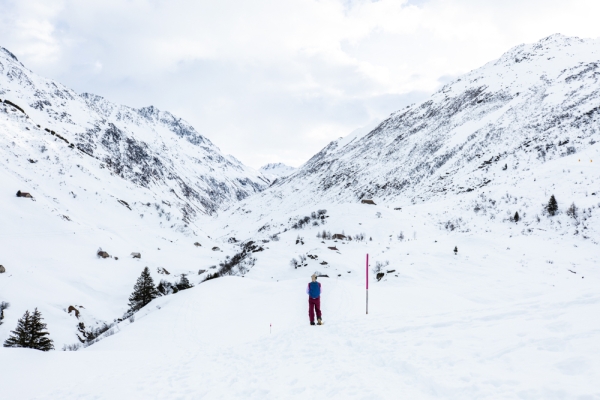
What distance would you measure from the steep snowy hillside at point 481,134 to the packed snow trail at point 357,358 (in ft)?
86.7

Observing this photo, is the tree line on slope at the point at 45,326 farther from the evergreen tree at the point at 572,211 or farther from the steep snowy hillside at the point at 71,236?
the evergreen tree at the point at 572,211

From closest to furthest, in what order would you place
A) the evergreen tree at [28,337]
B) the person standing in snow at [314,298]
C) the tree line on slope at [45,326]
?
the person standing in snow at [314,298] → the evergreen tree at [28,337] → the tree line on slope at [45,326]

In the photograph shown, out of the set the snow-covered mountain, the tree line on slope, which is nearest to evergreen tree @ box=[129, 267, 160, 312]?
the tree line on slope

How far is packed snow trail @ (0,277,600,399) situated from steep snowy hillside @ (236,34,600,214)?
2642cm

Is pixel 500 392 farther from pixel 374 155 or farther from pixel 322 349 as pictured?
pixel 374 155

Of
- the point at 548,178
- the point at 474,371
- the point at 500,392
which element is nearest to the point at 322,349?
the point at 474,371

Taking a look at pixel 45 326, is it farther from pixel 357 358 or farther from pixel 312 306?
pixel 357 358

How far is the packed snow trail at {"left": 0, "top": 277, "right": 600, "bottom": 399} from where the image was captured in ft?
15.3

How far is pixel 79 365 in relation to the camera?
7.92 metres

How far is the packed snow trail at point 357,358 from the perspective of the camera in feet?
15.3

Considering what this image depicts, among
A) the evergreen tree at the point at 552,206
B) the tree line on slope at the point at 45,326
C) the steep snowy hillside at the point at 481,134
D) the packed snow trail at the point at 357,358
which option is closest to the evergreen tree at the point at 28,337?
the tree line on slope at the point at 45,326

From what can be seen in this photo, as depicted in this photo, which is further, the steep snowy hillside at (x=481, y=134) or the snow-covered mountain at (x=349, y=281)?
the steep snowy hillside at (x=481, y=134)

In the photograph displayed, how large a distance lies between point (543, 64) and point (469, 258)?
7578 centimetres

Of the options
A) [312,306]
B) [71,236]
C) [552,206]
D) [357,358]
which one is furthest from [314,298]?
[71,236]
